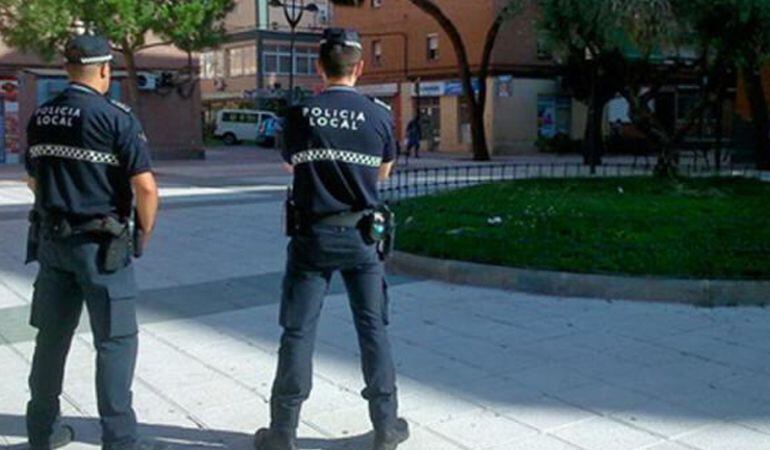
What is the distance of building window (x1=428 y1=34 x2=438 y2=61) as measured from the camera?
42.9 meters

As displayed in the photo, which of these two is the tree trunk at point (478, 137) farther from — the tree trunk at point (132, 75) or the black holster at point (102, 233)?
the black holster at point (102, 233)

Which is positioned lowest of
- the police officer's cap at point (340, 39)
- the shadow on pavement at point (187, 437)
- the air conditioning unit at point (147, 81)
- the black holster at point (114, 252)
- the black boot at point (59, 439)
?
the shadow on pavement at point (187, 437)

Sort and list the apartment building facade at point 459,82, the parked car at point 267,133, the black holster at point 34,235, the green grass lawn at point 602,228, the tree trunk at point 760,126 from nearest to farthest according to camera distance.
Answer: the black holster at point 34,235
the green grass lawn at point 602,228
the tree trunk at point 760,126
the apartment building facade at point 459,82
the parked car at point 267,133

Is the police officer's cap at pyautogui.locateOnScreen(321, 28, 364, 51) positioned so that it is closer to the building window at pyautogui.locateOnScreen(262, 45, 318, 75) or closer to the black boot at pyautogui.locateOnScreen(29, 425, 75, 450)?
Answer: the black boot at pyautogui.locateOnScreen(29, 425, 75, 450)

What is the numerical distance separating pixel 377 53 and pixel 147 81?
16688 millimetres

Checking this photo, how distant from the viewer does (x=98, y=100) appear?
12.3 ft

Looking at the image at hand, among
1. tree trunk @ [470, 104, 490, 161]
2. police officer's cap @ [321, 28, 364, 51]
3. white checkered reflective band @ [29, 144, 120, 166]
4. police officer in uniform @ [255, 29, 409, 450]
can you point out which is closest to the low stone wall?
police officer in uniform @ [255, 29, 409, 450]

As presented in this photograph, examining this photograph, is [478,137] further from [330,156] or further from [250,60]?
[250,60]

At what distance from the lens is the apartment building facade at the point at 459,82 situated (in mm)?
39812

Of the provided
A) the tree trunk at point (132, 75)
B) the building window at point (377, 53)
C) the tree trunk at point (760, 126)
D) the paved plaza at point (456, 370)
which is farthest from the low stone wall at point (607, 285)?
the building window at point (377, 53)

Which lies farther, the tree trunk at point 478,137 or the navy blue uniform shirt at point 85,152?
the tree trunk at point 478,137

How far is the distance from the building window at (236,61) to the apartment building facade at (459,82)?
56.5ft

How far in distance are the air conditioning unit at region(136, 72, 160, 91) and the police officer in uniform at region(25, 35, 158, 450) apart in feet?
96.1

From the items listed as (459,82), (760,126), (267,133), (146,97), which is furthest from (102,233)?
(267,133)
